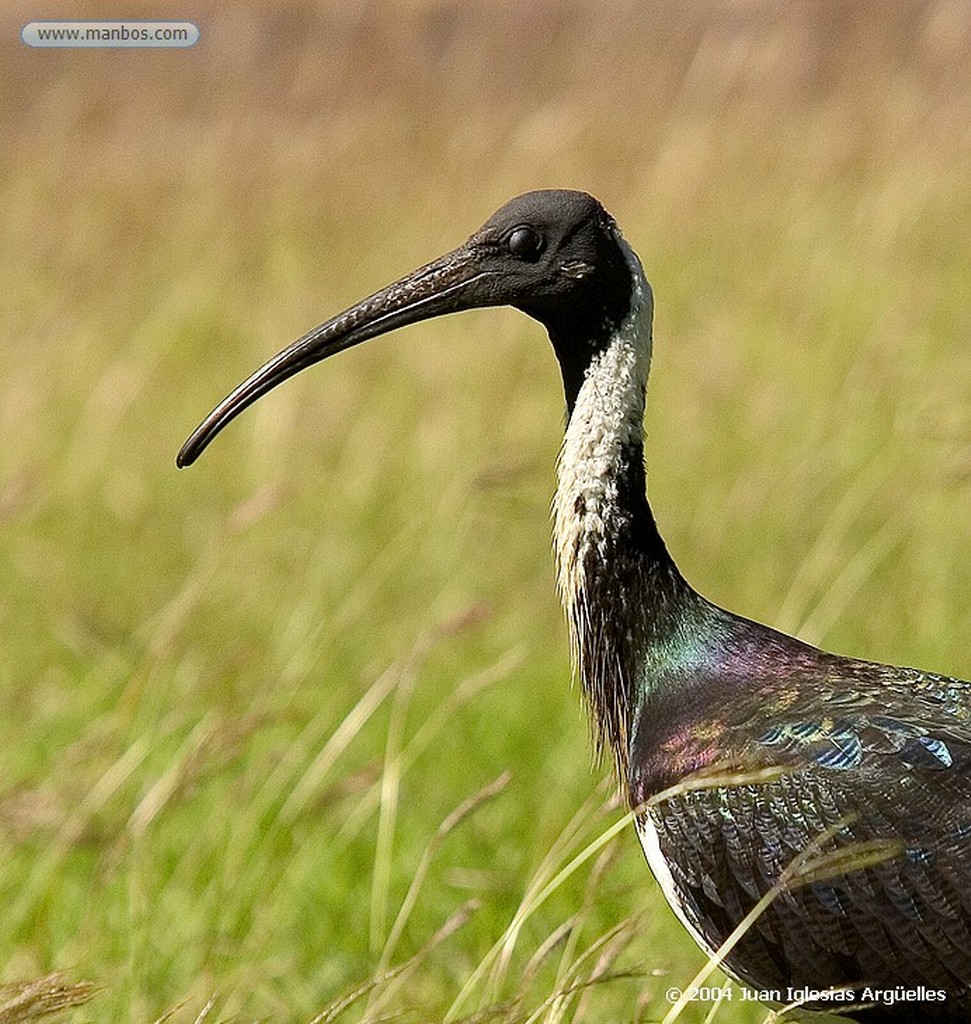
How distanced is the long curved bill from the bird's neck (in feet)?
0.93

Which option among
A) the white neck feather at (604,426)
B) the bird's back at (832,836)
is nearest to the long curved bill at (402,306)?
the white neck feather at (604,426)

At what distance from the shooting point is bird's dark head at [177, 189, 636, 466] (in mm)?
4344

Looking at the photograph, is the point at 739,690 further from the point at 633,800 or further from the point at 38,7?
the point at 38,7

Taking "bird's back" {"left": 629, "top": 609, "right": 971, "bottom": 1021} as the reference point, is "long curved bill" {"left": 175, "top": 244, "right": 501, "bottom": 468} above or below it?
above

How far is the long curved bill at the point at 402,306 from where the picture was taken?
442 centimetres

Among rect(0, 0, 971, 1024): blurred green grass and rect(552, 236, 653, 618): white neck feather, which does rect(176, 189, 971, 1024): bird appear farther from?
rect(0, 0, 971, 1024): blurred green grass

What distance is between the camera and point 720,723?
13.3 ft

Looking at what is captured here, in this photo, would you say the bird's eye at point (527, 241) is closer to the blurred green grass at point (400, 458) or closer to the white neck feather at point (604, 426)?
the white neck feather at point (604, 426)

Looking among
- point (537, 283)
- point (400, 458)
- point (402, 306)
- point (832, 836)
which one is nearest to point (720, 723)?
point (832, 836)

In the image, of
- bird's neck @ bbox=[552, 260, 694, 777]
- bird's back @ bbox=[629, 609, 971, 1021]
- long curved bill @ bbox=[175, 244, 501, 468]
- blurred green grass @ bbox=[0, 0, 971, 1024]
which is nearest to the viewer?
bird's back @ bbox=[629, 609, 971, 1021]

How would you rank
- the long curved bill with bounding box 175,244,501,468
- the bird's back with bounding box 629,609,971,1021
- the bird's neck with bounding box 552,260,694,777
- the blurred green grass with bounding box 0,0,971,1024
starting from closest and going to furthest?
the bird's back with bounding box 629,609,971,1021, the bird's neck with bounding box 552,260,694,777, the long curved bill with bounding box 175,244,501,468, the blurred green grass with bounding box 0,0,971,1024

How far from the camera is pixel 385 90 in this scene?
38.8 ft

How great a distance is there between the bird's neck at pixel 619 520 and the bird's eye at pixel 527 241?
19 cm

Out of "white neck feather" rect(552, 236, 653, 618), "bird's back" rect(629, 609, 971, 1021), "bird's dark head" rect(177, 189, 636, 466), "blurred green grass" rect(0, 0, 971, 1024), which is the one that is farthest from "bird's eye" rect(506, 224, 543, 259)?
"bird's back" rect(629, 609, 971, 1021)
